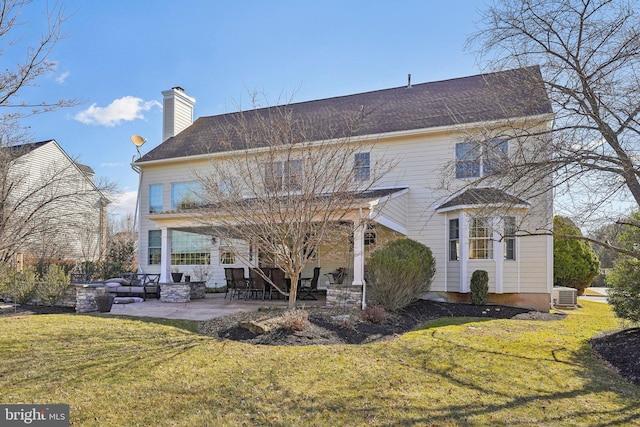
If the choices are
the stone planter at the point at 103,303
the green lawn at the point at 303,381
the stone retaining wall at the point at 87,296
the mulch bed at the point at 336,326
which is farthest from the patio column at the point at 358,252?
the stone retaining wall at the point at 87,296

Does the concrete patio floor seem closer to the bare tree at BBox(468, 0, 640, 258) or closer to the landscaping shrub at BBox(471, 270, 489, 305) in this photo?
the landscaping shrub at BBox(471, 270, 489, 305)

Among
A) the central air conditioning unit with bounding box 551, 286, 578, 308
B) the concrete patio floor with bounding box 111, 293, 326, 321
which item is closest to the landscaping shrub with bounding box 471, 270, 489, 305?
the central air conditioning unit with bounding box 551, 286, 578, 308

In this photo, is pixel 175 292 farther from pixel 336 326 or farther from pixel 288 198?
pixel 288 198

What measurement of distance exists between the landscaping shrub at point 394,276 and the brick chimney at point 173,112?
12.8 meters

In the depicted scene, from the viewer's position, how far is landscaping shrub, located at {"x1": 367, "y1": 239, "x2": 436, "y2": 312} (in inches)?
414

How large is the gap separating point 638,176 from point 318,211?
4982mm

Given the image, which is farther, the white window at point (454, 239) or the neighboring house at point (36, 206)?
the white window at point (454, 239)

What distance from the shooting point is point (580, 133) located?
20.6ft

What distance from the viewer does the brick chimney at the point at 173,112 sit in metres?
19.7

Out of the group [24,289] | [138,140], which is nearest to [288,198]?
[24,289]

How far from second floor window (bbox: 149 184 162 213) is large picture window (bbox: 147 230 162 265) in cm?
98

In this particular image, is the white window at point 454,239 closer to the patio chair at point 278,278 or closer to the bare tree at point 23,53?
the patio chair at point 278,278

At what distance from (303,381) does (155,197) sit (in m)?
14.9

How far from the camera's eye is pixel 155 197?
1841 centimetres
